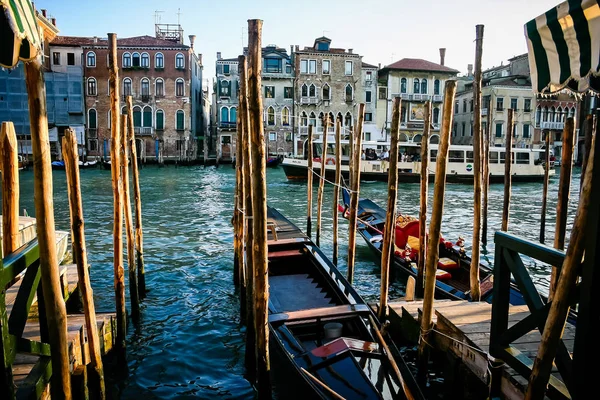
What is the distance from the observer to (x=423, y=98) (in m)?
33.3

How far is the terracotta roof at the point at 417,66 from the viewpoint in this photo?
32656 millimetres

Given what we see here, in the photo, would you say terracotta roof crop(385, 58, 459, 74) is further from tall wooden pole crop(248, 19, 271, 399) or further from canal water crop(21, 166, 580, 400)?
tall wooden pole crop(248, 19, 271, 399)

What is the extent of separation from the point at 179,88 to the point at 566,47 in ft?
109

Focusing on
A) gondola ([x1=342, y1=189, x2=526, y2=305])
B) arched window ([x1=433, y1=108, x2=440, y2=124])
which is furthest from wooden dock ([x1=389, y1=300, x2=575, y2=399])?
arched window ([x1=433, y1=108, x2=440, y2=124])

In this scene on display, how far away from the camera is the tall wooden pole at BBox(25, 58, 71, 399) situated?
8.04ft

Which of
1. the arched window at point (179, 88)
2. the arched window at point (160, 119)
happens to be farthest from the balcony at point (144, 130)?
the arched window at point (179, 88)

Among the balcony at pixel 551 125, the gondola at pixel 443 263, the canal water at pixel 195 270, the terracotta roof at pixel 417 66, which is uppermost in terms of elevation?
the terracotta roof at pixel 417 66

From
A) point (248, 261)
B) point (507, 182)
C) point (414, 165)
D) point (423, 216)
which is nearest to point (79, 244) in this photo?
point (248, 261)

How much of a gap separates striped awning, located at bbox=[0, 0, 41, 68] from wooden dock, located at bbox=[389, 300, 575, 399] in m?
3.08

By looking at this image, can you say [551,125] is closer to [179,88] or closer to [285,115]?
[285,115]

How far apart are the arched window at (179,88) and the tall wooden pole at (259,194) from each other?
3133 centimetres

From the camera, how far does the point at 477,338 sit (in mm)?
3645

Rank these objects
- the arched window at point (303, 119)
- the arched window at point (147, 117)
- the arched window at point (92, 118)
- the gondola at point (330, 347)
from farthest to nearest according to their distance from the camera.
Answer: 1. the arched window at point (303, 119)
2. the arched window at point (147, 117)
3. the arched window at point (92, 118)
4. the gondola at point (330, 347)

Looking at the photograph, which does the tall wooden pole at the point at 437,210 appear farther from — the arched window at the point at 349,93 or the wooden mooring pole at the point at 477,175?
the arched window at the point at 349,93
